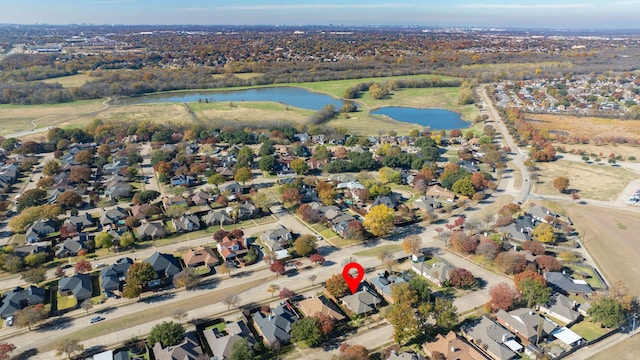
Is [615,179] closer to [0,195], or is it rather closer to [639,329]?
[639,329]

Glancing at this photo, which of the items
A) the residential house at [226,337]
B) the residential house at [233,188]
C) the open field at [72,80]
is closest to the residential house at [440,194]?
the residential house at [233,188]

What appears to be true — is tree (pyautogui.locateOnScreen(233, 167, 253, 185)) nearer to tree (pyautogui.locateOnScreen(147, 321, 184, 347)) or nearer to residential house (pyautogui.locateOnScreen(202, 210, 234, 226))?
residential house (pyautogui.locateOnScreen(202, 210, 234, 226))

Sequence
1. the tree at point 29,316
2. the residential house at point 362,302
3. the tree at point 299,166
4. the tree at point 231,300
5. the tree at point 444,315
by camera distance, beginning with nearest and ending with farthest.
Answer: the tree at point 444,315 → the tree at point 29,316 → the residential house at point 362,302 → the tree at point 231,300 → the tree at point 299,166

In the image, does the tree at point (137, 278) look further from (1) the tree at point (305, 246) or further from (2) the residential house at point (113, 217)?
(2) the residential house at point (113, 217)

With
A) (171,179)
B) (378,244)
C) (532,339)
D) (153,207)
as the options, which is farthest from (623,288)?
(171,179)

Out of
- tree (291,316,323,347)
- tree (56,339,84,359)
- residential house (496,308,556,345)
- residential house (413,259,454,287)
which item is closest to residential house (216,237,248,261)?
tree (291,316,323,347)

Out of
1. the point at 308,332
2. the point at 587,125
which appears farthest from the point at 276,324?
the point at 587,125
